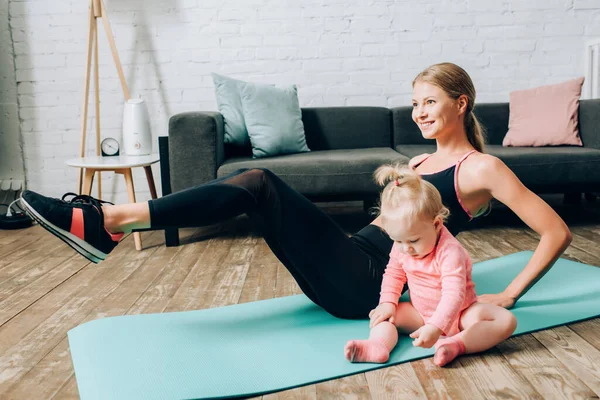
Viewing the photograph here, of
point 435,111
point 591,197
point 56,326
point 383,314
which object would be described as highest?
point 435,111

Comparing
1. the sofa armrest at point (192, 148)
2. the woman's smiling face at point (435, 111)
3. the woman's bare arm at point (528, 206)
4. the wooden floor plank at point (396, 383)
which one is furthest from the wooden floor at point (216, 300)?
the woman's smiling face at point (435, 111)

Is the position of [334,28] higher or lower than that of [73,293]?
higher

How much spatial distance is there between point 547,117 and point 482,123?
0.36m

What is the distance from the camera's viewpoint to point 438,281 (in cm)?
139

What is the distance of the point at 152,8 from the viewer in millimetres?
3578

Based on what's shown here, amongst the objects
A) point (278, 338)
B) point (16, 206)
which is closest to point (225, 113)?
point (16, 206)

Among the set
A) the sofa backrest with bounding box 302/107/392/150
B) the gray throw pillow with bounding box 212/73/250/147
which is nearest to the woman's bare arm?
the gray throw pillow with bounding box 212/73/250/147

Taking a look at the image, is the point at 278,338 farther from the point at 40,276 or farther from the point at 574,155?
the point at 574,155

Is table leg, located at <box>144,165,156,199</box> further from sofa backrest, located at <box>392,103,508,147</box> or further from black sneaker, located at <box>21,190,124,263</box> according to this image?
black sneaker, located at <box>21,190,124,263</box>

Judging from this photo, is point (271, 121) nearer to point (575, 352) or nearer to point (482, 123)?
point (482, 123)

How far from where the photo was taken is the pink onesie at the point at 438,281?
131cm

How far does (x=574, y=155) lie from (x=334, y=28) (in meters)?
1.62

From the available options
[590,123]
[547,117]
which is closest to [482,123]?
[547,117]

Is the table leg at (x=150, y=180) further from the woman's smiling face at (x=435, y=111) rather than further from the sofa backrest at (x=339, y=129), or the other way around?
the woman's smiling face at (x=435, y=111)
